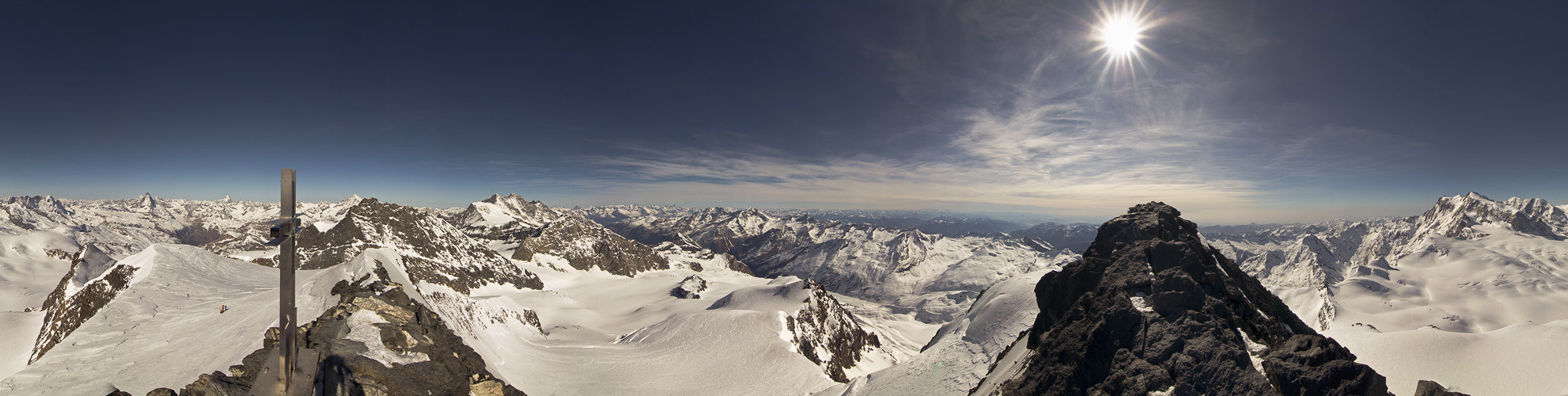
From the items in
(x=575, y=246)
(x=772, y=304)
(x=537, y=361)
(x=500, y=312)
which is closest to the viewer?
(x=537, y=361)

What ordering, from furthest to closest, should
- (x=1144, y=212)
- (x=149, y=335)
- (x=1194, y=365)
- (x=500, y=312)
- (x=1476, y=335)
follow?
1. (x=500, y=312)
2. (x=1476, y=335)
3. (x=149, y=335)
4. (x=1144, y=212)
5. (x=1194, y=365)

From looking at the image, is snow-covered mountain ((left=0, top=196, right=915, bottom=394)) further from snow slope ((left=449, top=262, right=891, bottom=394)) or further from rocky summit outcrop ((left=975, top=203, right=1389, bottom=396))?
rocky summit outcrop ((left=975, top=203, right=1389, bottom=396))

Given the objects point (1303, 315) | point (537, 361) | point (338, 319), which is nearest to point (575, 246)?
point (537, 361)

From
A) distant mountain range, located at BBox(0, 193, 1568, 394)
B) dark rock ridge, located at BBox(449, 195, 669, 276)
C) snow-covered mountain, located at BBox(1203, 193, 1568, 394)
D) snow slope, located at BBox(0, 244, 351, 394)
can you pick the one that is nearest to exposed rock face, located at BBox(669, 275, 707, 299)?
distant mountain range, located at BBox(0, 193, 1568, 394)

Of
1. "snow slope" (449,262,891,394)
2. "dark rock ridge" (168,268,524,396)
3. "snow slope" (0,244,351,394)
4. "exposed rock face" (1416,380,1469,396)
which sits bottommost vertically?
"snow slope" (449,262,891,394)

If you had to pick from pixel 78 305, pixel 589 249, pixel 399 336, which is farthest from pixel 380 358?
pixel 589 249

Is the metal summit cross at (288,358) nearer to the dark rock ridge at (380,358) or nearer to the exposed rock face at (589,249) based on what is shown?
the dark rock ridge at (380,358)

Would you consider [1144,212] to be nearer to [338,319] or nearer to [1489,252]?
[338,319]
